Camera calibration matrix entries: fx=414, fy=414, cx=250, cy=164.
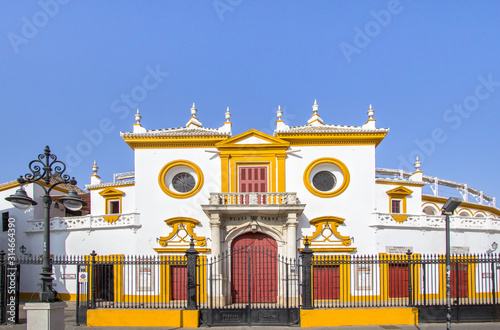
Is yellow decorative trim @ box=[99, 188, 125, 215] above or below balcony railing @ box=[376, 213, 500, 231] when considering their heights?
above

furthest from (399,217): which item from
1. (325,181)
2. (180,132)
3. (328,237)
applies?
(180,132)

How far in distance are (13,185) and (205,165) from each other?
34.7ft

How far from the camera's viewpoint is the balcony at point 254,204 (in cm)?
1777

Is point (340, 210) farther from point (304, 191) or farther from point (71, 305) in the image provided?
point (71, 305)

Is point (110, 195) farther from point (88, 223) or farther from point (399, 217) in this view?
point (399, 217)

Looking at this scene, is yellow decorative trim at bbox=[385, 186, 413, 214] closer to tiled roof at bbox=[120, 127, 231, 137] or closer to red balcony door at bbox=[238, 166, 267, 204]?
red balcony door at bbox=[238, 166, 267, 204]

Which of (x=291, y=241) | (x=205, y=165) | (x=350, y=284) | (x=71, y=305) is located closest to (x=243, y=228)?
(x=291, y=241)

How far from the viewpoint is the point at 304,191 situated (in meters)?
19.3

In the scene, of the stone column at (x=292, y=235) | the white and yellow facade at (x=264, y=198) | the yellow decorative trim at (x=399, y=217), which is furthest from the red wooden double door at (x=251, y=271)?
the yellow decorative trim at (x=399, y=217)

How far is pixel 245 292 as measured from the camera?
60.5 feet

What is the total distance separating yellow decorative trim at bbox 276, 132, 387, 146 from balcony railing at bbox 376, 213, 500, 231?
3.52 m

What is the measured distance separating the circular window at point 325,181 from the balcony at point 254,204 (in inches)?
62.6

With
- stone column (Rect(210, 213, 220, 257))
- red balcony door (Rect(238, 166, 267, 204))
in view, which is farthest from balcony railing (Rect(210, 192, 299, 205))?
red balcony door (Rect(238, 166, 267, 204))

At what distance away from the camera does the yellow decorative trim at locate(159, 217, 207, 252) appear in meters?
18.8
